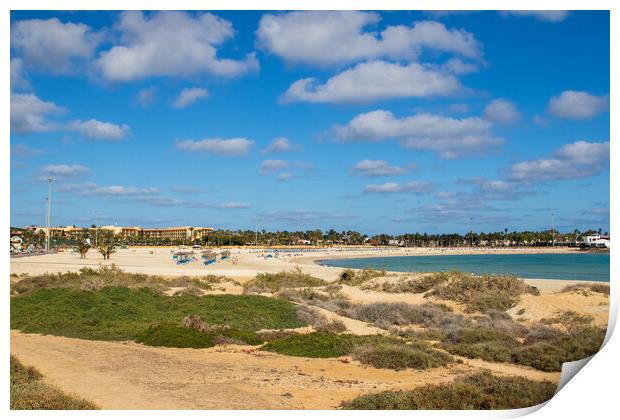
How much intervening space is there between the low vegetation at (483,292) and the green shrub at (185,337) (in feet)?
26.5

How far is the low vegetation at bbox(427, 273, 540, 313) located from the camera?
1894cm

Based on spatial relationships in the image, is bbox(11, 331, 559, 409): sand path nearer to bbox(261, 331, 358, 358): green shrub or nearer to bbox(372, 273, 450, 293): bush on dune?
bbox(261, 331, 358, 358): green shrub

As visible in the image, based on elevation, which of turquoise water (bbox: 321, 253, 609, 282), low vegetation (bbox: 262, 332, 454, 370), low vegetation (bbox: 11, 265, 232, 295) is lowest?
turquoise water (bbox: 321, 253, 609, 282)

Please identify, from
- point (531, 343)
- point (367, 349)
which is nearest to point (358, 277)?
point (531, 343)

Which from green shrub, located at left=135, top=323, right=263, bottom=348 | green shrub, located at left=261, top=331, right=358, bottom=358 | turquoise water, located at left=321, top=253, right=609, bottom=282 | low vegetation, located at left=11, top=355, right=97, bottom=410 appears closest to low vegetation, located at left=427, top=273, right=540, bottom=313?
green shrub, located at left=261, top=331, right=358, bottom=358

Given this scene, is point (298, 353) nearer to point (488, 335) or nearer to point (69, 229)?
point (488, 335)

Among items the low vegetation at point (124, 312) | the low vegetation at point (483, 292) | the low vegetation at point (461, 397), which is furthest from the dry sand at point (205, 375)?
the low vegetation at point (483, 292)

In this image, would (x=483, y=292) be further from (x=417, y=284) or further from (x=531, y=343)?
(x=531, y=343)

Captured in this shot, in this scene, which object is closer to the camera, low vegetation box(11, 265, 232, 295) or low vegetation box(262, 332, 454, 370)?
low vegetation box(262, 332, 454, 370)

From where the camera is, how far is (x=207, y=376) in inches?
412

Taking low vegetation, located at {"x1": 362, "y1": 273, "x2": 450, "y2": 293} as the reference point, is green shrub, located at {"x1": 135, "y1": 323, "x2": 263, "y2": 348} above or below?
below

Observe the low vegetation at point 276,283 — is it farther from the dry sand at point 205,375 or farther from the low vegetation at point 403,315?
the dry sand at point 205,375

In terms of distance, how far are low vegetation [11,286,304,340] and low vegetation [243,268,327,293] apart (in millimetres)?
4769

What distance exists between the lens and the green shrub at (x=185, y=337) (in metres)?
13.7
